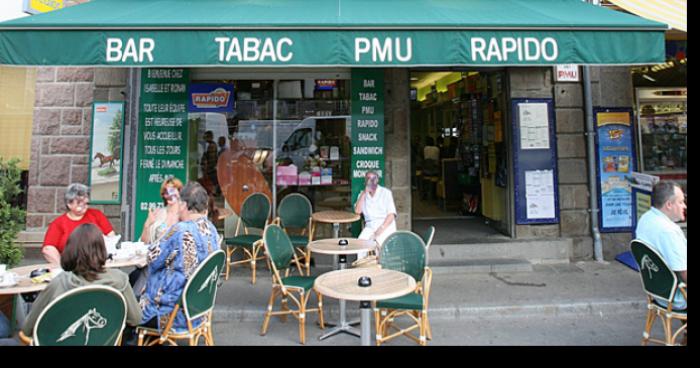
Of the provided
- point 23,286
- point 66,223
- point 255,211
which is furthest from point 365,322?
point 255,211

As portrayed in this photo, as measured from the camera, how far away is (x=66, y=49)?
4438 mm

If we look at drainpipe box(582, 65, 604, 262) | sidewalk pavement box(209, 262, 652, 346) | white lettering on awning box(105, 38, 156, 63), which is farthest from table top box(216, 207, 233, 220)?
drainpipe box(582, 65, 604, 262)

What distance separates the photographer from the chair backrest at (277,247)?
14.1 ft

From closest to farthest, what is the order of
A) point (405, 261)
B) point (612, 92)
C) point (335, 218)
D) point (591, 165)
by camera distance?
point (405, 261), point (335, 218), point (591, 165), point (612, 92)

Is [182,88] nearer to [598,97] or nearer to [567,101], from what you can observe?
[567,101]

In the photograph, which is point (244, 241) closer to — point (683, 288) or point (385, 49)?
point (385, 49)

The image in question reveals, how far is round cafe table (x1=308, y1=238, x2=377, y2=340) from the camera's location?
4321 mm

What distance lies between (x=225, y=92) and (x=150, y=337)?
14.0 feet

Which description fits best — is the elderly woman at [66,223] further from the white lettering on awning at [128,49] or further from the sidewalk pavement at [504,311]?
the sidewalk pavement at [504,311]

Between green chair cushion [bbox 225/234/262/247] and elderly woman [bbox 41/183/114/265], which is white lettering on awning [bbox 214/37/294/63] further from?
green chair cushion [bbox 225/234/262/247]

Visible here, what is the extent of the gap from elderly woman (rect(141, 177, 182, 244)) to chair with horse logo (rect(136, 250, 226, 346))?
1.21 m

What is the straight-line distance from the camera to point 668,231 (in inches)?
136

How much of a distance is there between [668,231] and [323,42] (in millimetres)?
3304
